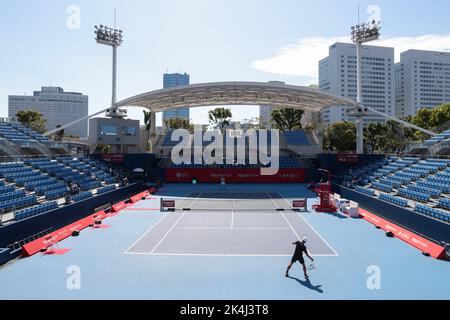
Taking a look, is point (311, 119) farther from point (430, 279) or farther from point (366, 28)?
point (430, 279)

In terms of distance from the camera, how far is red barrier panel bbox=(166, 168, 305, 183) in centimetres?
4894

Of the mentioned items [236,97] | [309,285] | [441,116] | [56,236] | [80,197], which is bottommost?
[309,285]

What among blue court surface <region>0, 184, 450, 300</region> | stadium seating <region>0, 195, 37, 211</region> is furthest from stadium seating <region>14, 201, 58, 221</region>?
blue court surface <region>0, 184, 450, 300</region>

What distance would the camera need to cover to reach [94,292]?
37.6 feet

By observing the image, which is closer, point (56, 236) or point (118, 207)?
point (56, 236)

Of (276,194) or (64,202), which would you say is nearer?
(64,202)

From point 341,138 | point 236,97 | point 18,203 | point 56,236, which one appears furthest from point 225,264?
point 341,138

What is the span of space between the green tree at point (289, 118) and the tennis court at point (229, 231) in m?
47.3

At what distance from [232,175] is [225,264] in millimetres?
34637

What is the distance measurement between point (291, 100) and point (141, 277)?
145ft

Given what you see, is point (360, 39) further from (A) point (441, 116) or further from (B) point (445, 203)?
(B) point (445, 203)

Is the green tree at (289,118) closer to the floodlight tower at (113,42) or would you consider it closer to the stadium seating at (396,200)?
the floodlight tower at (113,42)

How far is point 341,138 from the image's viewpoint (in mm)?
81562
